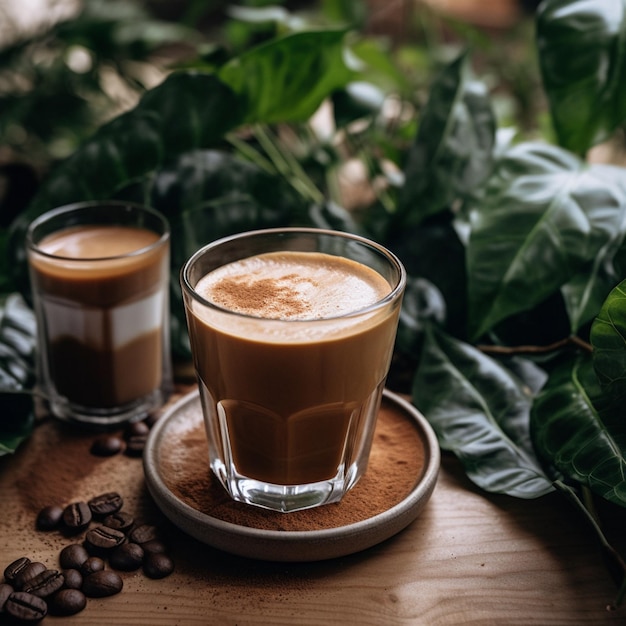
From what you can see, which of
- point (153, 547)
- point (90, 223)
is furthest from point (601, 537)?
point (90, 223)

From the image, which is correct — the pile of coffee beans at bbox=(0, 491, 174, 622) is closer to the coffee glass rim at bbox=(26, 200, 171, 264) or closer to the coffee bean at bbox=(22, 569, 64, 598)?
the coffee bean at bbox=(22, 569, 64, 598)

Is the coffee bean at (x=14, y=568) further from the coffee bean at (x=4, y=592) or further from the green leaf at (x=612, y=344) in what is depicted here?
the green leaf at (x=612, y=344)

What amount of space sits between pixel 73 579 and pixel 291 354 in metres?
0.33

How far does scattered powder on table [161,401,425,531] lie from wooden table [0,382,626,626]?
41mm

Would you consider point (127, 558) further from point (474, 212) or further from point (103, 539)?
point (474, 212)

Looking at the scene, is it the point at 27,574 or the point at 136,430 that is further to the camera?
the point at 136,430

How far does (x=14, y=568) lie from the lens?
32.0 inches

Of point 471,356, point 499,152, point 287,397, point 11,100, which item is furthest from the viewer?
point 11,100

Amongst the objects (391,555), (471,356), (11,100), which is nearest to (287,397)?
(391,555)

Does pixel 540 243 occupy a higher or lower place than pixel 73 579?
higher

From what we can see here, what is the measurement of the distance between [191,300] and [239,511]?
25cm

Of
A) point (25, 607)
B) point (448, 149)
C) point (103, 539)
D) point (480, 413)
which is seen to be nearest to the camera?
point (25, 607)

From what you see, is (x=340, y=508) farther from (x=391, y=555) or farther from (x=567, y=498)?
(x=567, y=498)

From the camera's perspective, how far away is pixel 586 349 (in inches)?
39.6
